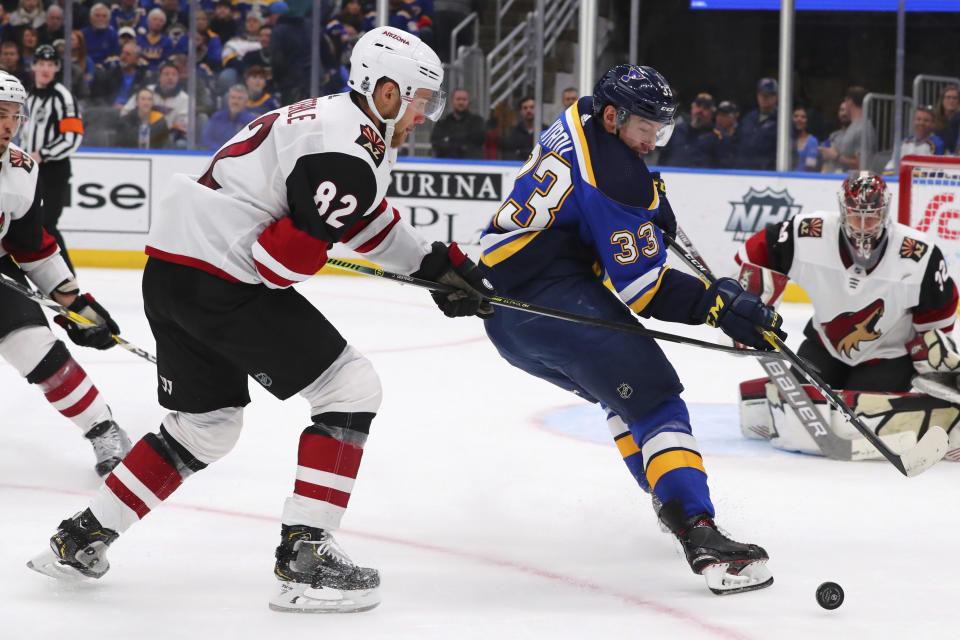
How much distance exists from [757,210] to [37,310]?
5.07m

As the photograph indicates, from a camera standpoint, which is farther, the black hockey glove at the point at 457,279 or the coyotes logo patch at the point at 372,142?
the black hockey glove at the point at 457,279

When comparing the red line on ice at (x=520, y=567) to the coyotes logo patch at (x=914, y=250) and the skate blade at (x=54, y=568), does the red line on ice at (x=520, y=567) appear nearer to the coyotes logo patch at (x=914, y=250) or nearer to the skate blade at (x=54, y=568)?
the skate blade at (x=54, y=568)

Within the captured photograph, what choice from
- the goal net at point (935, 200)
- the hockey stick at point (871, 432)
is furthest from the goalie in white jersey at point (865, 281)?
the goal net at point (935, 200)

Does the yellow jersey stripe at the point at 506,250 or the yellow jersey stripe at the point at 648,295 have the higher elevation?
the yellow jersey stripe at the point at 506,250

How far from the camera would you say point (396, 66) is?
7.19 feet

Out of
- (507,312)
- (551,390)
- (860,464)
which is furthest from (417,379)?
(507,312)

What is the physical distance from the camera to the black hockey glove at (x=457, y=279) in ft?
7.98

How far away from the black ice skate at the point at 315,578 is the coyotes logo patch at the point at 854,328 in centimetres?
206

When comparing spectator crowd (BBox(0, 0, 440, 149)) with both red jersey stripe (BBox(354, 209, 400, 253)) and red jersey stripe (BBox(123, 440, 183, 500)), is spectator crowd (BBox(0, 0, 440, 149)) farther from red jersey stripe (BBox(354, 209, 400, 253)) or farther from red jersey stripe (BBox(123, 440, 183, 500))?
red jersey stripe (BBox(123, 440, 183, 500))

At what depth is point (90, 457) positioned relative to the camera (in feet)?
11.1

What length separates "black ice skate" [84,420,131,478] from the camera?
10.4 ft

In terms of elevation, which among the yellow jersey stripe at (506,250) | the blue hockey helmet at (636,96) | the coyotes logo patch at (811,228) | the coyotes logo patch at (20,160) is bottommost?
the yellow jersey stripe at (506,250)

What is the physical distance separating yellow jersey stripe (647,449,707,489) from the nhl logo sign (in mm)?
5056

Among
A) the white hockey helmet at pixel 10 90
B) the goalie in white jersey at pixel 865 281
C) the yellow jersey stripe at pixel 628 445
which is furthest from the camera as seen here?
the goalie in white jersey at pixel 865 281
